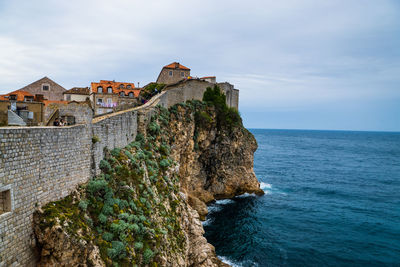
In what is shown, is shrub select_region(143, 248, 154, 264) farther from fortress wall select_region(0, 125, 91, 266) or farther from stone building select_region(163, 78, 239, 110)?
stone building select_region(163, 78, 239, 110)

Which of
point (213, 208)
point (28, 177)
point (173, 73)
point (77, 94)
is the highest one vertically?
point (173, 73)

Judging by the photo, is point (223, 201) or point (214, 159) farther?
point (214, 159)

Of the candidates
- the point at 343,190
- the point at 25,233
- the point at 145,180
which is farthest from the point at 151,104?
the point at 343,190

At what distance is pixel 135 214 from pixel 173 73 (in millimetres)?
36619

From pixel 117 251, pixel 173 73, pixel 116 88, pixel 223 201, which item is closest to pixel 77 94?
pixel 116 88

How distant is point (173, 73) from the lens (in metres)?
47.6

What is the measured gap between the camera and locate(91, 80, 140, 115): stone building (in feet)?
116

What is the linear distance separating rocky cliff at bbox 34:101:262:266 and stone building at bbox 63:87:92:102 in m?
14.3

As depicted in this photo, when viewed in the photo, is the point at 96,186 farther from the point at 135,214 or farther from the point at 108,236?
the point at 135,214

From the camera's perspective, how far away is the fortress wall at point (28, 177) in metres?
8.56

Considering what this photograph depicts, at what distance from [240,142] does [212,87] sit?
1148 cm

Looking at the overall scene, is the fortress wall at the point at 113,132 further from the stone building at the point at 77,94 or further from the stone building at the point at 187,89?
the stone building at the point at 77,94

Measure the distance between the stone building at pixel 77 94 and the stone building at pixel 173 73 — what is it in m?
14.0

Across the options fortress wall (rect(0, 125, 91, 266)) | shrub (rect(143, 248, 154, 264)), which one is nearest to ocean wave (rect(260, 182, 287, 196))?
shrub (rect(143, 248, 154, 264))
